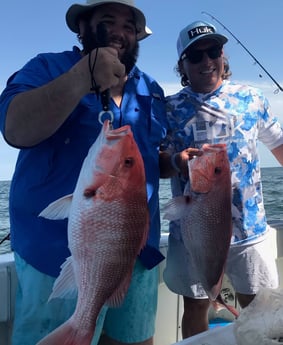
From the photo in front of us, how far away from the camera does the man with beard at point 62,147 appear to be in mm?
1610

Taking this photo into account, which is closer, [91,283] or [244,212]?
[91,283]

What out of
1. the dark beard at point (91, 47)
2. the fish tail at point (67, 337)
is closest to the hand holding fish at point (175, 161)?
the dark beard at point (91, 47)

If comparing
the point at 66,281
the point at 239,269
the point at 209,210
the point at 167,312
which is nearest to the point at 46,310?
the point at 66,281

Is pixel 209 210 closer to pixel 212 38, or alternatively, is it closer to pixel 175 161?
pixel 175 161

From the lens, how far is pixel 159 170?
2291mm

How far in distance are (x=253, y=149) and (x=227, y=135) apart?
0.20 meters

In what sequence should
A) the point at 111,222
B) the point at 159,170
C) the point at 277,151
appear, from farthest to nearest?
the point at 277,151
the point at 159,170
the point at 111,222

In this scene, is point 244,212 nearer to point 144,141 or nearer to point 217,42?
point 144,141

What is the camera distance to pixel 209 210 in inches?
77.7

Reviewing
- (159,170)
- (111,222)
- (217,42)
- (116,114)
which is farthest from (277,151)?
(111,222)

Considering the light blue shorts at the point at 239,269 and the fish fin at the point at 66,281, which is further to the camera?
the light blue shorts at the point at 239,269

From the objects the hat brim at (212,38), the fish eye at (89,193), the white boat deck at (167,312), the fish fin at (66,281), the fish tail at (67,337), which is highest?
the hat brim at (212,38)

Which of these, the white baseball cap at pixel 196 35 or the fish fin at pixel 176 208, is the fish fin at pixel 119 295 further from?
the white baseball cap at pixel 196 35

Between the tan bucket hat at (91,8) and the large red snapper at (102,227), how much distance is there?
77 centimetres
